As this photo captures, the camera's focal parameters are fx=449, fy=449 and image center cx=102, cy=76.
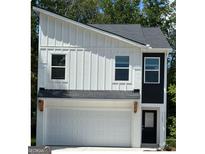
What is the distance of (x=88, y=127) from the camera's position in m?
23.2

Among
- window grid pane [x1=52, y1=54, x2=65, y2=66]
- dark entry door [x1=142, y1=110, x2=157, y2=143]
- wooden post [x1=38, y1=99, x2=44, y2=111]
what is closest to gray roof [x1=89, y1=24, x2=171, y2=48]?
window grid pane [x1=52, y1=54, x2=65, y2=66]

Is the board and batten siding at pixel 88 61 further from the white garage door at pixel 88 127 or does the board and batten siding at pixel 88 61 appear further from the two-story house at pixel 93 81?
the white garage door at pixel 88 127

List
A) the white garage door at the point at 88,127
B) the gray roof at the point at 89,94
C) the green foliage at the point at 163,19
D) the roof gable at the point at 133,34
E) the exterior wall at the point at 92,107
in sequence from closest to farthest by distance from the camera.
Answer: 1. the gray roof at the point at 89,94
2. the exterior wall at the point at 92,107
3. the roof gable at the point at 133,34
4. the white garage door at the point at 88,127
5. the green foliage at the point at 163,19

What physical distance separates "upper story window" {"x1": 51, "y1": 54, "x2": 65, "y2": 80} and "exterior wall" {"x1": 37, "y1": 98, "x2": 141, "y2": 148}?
1.30 metres

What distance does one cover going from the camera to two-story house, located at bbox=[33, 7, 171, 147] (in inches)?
910

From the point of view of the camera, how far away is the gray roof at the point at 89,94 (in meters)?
22.7

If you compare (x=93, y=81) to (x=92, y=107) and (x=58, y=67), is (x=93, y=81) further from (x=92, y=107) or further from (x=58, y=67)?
(x=58, y=67)

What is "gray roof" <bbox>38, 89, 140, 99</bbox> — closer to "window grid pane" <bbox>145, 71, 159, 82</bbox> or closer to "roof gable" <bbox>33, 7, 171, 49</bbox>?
"window grid pane" <bbox>145, 71, 159, 82</bbox>

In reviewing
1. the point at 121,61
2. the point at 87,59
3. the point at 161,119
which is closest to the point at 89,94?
the point at 87,59

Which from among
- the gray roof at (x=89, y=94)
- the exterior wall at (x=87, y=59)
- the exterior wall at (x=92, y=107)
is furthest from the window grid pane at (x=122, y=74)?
the exterior wall at (x=92, y=107)

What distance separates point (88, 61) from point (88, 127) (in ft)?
11.2

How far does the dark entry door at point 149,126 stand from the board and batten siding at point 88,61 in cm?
265
